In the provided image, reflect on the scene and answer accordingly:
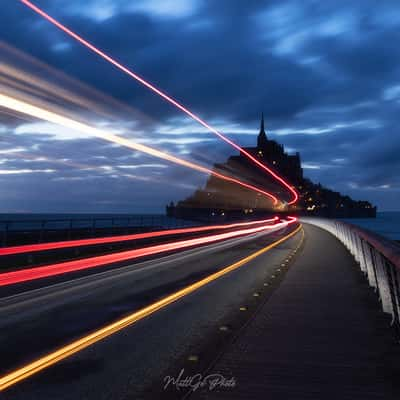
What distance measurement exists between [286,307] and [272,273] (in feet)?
20.0

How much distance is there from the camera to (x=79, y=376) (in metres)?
6.51

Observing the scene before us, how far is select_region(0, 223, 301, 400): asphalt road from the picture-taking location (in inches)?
246

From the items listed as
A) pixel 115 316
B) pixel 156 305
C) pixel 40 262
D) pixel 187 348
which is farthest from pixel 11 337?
pixel 40 262

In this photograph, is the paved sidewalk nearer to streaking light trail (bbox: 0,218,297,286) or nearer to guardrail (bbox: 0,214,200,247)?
streaking light trail (bbox: 0,218,297,286)

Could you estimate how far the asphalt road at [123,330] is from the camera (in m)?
6.26

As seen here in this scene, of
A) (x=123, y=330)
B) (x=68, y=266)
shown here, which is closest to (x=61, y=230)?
(x=68, y=266)

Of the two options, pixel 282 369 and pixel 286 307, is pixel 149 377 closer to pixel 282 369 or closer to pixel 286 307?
pixel 282 369

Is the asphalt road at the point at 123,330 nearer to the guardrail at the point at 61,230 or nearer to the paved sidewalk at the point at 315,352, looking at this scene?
the paved sidewalk at the point at 315,352

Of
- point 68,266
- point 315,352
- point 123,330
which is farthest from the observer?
point 68,266

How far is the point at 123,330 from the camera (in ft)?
29.7

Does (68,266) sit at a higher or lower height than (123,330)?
higher

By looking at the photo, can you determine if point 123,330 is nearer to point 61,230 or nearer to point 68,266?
point 68,266

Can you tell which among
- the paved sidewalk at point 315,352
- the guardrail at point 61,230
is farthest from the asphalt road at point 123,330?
the guardrail at point 61,230

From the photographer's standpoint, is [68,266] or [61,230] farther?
[61,230]
